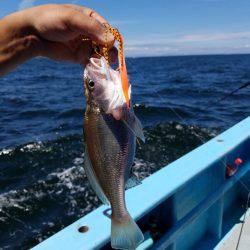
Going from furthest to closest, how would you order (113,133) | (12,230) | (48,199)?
(48,199)
(12,230)
(113,133)

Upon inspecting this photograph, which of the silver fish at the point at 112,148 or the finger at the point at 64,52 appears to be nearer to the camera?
the silver fish at the point at 112,148

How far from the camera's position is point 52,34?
1.98 meters

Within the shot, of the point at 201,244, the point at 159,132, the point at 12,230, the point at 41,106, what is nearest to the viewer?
Result: the point at 201,244

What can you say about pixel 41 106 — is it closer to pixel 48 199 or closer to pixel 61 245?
pixel 48 199

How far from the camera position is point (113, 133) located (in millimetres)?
1752

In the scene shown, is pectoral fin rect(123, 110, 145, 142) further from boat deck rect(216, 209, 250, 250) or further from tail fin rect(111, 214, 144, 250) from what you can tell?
boat deck rect(216, 209, 250, 250)

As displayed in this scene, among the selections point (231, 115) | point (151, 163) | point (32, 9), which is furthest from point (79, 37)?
point (231, 115)

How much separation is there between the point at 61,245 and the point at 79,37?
51.2 inches

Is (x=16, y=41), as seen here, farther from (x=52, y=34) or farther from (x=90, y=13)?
(x=90, y=13)

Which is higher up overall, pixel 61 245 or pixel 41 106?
pixel 61 245

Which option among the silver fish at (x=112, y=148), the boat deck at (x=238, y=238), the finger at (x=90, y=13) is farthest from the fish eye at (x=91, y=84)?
the boat deck at (x=238, y=238)

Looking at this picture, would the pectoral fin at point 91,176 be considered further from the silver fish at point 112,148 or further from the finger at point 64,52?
the finger at point 64,52

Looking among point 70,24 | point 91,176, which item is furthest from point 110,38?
point 91,176

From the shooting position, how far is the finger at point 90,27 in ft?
5.95
